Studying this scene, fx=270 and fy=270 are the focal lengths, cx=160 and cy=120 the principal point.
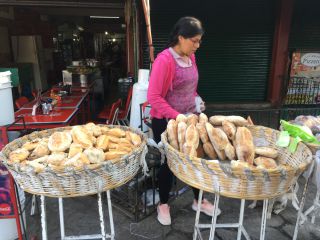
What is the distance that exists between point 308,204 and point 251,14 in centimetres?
560

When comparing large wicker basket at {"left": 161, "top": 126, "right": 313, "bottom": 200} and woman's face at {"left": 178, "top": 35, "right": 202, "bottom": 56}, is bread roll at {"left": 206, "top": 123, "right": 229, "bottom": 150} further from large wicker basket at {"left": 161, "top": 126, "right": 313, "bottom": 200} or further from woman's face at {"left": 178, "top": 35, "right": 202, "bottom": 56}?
woman's face at {"left": 178, "top": 35, "right": 202, "bottom": 56}

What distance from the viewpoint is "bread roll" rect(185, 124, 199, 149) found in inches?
65.7

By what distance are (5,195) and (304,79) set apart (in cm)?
769

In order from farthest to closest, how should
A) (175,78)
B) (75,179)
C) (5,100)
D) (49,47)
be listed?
(49,47) → (175,78) → (5,100) → (75,179)

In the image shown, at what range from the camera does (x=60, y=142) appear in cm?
183

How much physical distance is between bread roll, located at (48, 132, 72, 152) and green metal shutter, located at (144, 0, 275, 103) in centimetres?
566

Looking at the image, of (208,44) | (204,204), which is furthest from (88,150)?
(208,44)

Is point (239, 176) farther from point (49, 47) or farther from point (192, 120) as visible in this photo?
point (49, 47)

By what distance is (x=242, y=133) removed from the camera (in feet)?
5.65

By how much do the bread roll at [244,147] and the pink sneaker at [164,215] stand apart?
1.54 m

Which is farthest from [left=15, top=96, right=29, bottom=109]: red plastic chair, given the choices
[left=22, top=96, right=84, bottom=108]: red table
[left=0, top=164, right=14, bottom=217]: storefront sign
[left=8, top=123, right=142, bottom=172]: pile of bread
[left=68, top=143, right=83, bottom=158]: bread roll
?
[left=68, top=143, right=83, bottom=158]: bread roll

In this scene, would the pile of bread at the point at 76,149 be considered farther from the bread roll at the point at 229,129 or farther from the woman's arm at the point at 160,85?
the bread roll at the point at 229,129

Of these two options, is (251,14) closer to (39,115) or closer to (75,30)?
(39,115)

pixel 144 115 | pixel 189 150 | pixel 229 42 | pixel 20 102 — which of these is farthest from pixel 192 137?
pixel 229 42
